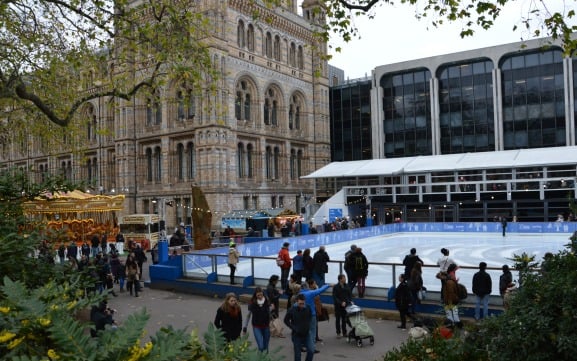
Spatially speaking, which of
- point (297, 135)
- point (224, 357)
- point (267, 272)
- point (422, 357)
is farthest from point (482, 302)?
point (297, 135)

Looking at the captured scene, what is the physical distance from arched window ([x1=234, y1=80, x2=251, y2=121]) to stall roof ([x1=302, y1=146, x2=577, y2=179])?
835 centimetres

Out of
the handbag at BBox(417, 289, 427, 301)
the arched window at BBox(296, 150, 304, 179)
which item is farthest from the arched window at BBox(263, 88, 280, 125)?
the handbag at BBox(417, 289, 427, 301)

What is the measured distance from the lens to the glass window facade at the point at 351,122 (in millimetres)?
57156

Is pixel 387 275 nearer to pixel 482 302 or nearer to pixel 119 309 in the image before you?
pixel 482 302

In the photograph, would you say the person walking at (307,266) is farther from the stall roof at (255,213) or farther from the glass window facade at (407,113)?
the glass window facade at (407,113)

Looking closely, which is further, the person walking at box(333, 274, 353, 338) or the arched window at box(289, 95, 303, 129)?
the arched window at box(289, 95, 303, 129)

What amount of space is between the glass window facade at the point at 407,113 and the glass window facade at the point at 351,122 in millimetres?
2445

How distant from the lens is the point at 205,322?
504 inches

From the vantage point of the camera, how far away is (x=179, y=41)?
13531 mm

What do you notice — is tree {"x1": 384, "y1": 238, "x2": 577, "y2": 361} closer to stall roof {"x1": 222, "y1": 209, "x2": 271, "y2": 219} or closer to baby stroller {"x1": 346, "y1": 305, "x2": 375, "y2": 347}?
baby stroller {"x1": 346, "y1": 305, "x2": 375, "y2": 347}

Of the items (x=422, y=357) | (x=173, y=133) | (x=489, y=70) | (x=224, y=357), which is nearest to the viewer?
(x=224, y=357)

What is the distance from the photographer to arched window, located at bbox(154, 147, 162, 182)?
45.7 meters

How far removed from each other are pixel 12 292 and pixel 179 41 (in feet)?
37.4

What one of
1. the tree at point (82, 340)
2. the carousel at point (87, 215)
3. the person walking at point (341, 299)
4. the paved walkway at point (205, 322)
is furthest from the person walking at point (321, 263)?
the carousel at point (87, 215)
